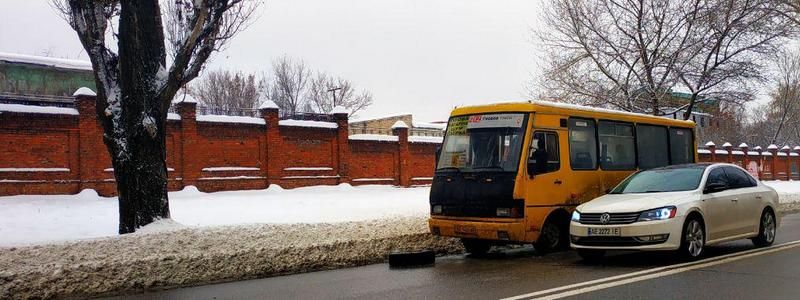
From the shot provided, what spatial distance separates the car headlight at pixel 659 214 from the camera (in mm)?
9617

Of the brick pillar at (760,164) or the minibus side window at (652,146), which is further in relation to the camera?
the brick pillar at (760,164)

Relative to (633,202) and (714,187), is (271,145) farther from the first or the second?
(714,187)

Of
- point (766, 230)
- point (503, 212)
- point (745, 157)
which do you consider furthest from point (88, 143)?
point (745, 157)

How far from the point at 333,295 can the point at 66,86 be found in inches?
813

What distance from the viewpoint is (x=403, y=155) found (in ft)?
101

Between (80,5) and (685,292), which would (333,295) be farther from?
(80,5)

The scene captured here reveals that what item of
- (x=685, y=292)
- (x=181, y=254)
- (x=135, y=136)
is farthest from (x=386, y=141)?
(x=685, y=292)

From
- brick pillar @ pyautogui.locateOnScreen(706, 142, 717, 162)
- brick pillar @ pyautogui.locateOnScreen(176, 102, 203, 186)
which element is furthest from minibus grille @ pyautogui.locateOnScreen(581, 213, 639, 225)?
brick pillar @ pyautogui.locateOnScreen(706, 142, 717, 162)

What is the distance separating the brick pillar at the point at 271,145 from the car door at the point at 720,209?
1804cm

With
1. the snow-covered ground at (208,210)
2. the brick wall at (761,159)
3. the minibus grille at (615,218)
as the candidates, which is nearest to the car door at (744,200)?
the minibus grille at (615,218)

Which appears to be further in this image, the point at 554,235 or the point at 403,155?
the point at 403,155

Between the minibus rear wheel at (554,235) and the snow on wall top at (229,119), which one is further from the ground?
the snow on wall top at (229,119)

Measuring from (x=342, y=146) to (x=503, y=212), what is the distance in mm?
18120

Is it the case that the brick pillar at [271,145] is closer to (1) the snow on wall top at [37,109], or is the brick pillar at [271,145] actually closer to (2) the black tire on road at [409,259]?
(1) the snow on wall top at [37,109]
